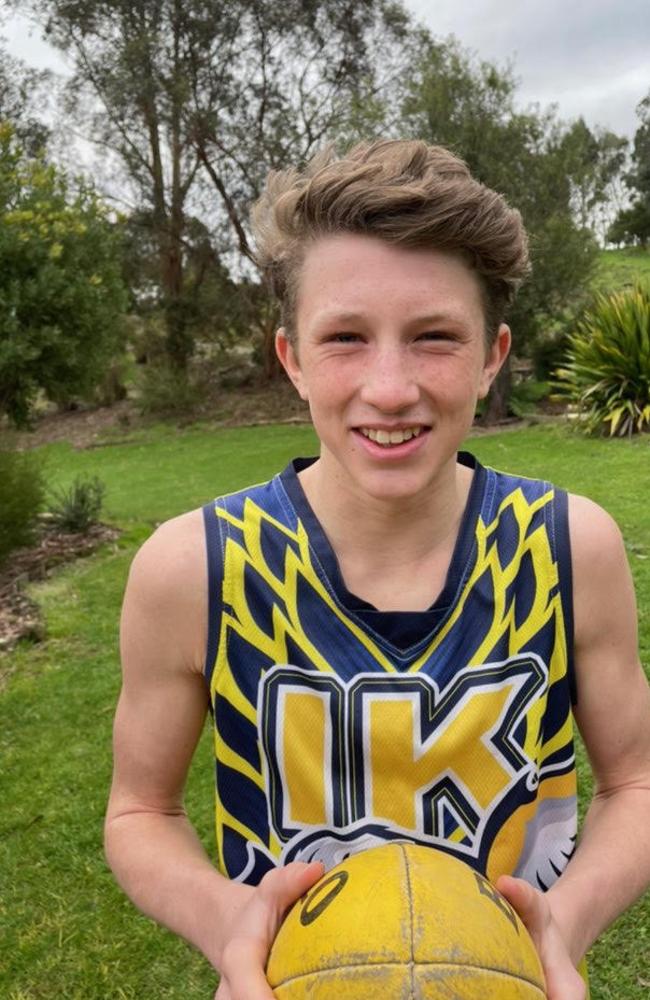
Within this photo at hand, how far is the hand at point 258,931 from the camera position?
3.89 ft

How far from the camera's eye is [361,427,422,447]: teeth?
1.55m

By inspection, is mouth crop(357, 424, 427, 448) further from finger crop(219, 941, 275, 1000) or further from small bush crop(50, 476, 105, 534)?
small bush crop(50, 476, 105, 534)

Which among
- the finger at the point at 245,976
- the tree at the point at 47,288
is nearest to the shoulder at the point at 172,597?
the finger at the point at 245,976

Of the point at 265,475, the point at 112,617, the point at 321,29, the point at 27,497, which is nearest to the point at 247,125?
the point at 321,29

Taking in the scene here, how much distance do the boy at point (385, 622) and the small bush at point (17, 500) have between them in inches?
335

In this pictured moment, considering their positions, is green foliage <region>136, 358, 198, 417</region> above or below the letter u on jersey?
below

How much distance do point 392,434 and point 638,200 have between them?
57840 millimetres

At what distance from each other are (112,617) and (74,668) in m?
1.18

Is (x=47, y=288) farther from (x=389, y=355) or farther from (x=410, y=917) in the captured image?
(x=410, y=917)

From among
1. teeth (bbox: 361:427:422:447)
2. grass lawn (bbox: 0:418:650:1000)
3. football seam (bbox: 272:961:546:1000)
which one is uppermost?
teeth (bbox: 361:427:422:447)

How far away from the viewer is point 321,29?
87.0ft

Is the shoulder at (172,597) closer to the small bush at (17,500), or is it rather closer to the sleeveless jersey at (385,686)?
the sleeveless jersey at (385,686)

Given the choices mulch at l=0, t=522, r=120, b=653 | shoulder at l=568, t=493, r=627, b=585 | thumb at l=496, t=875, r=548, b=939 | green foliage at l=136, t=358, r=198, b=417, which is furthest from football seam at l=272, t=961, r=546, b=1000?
green foliage at l=136, t=358, r=198, b=417

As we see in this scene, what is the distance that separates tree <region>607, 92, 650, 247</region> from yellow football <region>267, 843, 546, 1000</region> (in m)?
54.5
